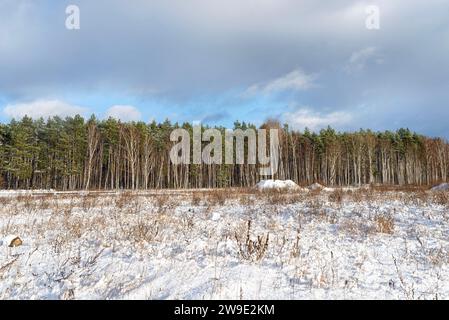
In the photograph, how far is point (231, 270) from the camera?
4098 millimetres

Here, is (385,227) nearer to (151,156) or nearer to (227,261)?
(227,261)

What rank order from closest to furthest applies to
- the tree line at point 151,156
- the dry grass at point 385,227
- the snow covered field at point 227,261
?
1. the snow covered field at point 227,261
2. the dry grass at point 385,227
3. the tree line at point 151,156

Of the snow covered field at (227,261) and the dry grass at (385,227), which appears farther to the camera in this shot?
the dry grass at (385,227)

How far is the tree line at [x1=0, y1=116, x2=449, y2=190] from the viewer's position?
48406 mm

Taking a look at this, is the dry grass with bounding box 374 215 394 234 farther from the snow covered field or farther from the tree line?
the tree line

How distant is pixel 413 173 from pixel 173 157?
5894 cm

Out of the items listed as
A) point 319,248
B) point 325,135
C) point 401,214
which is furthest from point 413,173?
point 319,248

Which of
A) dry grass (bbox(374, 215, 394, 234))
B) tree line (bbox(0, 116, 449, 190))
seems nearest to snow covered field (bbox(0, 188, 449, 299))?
dry grass (bbox(374, 215, 394, 234))

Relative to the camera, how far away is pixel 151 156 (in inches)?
2141

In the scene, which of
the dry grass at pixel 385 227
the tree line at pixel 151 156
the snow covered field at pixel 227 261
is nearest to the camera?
Answer: the snow covered field at pixel 227 261

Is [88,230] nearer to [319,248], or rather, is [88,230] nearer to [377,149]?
[319,248]

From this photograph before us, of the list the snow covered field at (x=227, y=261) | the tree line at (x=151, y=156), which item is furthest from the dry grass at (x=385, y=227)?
the tree line at (x=151, y=156)

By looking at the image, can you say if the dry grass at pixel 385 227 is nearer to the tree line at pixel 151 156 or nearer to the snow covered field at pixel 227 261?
the snow covered field at pixel 227 261

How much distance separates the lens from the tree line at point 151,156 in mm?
48406
